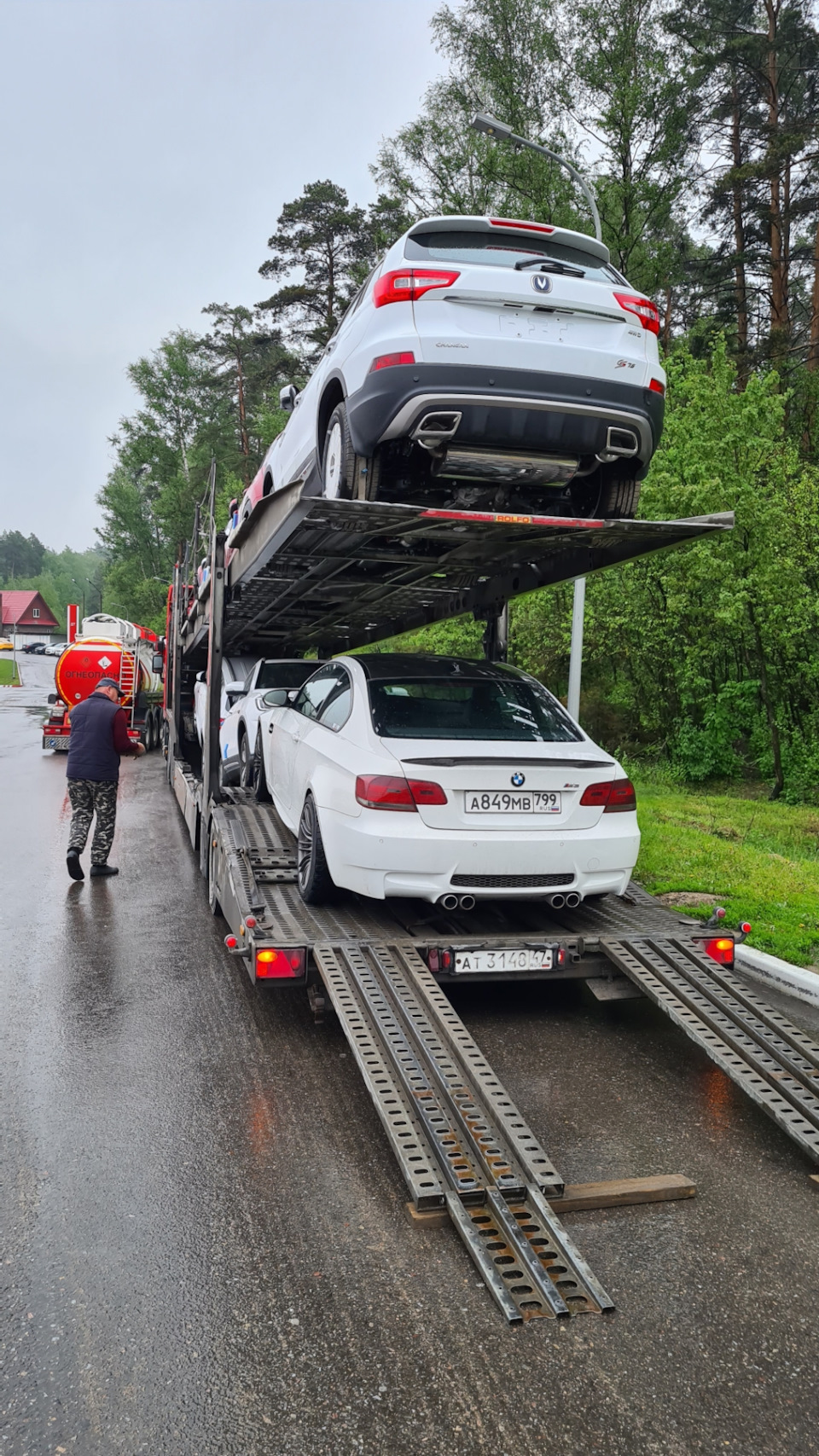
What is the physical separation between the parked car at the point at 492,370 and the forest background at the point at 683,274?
751 cm

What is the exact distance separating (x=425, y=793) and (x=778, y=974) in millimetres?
2634

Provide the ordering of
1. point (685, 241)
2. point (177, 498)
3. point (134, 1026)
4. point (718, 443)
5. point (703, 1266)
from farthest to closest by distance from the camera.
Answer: point (177, 498) < point (685, 241) < point (718, 443) < point (134, 1026) < point (703, 1266)

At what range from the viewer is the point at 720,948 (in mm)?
4980

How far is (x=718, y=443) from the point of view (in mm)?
12789

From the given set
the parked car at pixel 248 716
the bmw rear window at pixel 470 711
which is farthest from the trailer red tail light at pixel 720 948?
the parked car at pixel 248 716

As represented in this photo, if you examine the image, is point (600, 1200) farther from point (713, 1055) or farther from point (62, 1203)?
point (62, 1203)

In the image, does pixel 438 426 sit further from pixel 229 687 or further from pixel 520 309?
pixel 229 687

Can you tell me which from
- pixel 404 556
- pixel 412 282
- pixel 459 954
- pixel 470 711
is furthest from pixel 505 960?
pixel 412 282

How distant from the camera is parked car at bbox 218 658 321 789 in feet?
29.9

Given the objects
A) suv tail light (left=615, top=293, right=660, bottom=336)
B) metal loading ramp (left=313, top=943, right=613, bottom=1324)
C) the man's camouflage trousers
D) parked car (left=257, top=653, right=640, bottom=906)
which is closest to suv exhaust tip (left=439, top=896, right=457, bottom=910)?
parked car (left=257, top=653, right=640, bottom=906)

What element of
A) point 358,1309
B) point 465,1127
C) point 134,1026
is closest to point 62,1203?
point 358,1309

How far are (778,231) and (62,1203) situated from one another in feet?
81.2

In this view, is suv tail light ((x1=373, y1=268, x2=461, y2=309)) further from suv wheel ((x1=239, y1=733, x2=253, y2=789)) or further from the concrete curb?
suv wheel ((x1=239, y1=733, x2=253, y2=789))

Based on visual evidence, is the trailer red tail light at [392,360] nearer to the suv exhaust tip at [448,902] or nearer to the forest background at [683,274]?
the suv exhaust tip at [448,902]
